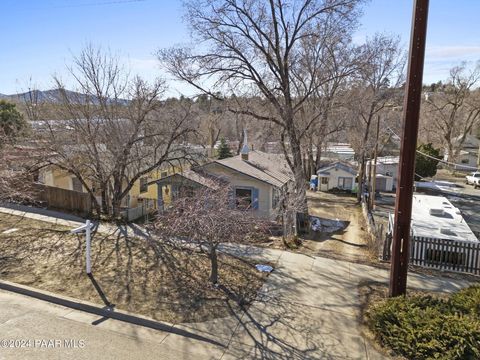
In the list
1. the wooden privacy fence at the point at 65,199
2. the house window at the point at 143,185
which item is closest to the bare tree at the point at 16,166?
the wooden privacy fence at the point at 65,199

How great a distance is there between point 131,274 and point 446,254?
946 centimetres

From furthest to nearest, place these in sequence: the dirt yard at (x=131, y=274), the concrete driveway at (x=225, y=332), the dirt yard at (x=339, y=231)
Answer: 1. the dirt yard at (x=339, y=231)
2. the dirt yard at (x=131, y=274)
3. the concrete driveway at (x=225, y=332)

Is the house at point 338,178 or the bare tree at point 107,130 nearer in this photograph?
the bare tree at point 107,130

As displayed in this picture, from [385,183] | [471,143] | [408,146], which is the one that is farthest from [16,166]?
[471,143]

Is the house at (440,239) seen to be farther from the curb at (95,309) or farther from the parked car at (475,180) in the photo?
the parked car at (475,180)

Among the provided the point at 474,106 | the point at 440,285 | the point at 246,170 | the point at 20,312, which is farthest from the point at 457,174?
the point at 20,312

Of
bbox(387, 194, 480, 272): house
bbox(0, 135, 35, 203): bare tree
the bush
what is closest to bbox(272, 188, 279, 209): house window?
bbox(387, 194, 480, 272): house

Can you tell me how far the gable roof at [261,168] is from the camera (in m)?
19.2

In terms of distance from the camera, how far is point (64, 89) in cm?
1509

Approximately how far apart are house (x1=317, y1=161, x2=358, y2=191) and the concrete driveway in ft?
88.0

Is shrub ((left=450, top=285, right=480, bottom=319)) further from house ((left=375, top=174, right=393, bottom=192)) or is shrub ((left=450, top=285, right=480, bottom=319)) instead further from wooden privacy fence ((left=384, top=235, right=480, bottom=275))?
house ((left=375, top=174, right=393, bottom=192))

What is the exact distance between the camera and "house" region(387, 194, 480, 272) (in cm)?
1037

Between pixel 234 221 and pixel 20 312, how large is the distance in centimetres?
472

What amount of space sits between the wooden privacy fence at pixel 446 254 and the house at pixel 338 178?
23293mm
